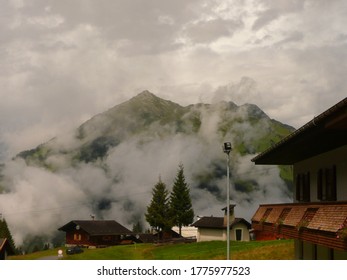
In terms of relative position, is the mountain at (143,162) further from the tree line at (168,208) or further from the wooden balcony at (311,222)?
the wooden balcony at (311,222)

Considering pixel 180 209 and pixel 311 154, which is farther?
pixel 180 209

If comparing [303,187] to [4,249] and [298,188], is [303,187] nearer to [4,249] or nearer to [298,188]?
[298,188]

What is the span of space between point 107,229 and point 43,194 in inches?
2714

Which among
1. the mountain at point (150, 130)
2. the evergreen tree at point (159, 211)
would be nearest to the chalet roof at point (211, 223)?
the evergreen tree at point (159, 211)

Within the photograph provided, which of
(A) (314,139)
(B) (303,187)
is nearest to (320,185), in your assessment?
(B) (303,187)

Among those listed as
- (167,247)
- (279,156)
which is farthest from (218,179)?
(279,156)

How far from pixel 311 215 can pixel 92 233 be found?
51934 millimetres

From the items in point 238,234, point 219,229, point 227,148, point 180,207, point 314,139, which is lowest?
point 238,234

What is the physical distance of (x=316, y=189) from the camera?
71.8 ft

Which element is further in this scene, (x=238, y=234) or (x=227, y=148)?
(x=238, y=234)

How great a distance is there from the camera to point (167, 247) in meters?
52.6

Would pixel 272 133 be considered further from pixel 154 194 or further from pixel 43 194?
pixel 154 194

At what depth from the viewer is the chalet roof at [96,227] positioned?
65.2m
